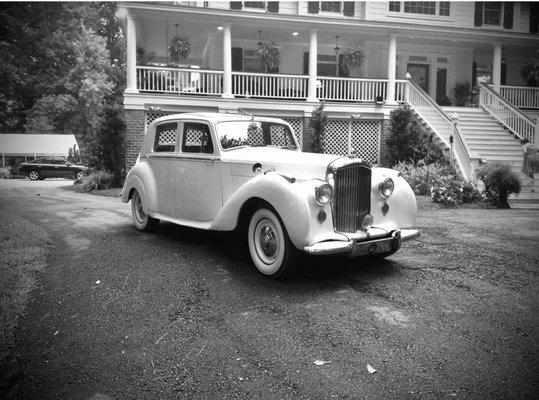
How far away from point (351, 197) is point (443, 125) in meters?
13.8

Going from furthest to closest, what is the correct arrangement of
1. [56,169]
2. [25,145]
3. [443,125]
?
[56,169], [443,125], [25,145]

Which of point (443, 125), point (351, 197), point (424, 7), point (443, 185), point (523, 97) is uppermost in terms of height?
point (424, 7)

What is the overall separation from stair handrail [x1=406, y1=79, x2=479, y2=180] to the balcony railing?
0.68 meters

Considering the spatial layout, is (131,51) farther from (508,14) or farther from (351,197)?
(508,14)

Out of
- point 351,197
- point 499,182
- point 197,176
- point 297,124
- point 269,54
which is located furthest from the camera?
point 297,124

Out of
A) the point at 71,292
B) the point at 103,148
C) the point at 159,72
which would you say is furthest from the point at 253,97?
the point at 71,292

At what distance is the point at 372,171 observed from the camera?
5395 millimetres

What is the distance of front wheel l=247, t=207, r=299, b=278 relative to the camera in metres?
4.64

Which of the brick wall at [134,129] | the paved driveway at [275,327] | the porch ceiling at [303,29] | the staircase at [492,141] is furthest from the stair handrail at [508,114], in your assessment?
the brick wall at [134,129]

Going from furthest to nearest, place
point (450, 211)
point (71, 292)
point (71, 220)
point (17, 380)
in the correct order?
point (450, 211) → point (71, 220) → point (71, 292) → point (17, 380)

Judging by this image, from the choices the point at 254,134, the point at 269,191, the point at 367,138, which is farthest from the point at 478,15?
the point at 269,191

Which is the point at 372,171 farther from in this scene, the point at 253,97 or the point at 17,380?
the point at 253,97

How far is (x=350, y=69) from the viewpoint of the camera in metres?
20.2

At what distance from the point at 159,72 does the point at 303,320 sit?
Answer: 15.8 metres
